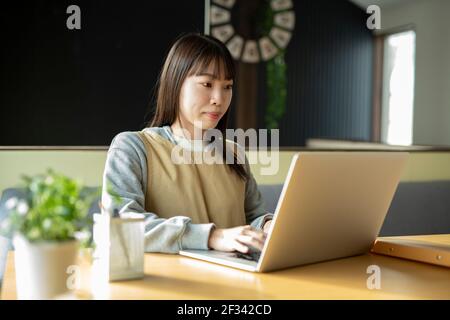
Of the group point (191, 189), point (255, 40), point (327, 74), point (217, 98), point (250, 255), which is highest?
point (255, 40)

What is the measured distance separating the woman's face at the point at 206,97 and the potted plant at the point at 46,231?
815mm

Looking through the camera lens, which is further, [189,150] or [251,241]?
[189,150]

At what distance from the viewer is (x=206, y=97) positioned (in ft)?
5.47

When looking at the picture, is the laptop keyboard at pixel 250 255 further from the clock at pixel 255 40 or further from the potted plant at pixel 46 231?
the clock at pixel 255 40

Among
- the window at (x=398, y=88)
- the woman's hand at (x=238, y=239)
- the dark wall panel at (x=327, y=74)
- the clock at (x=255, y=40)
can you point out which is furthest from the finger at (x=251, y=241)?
the window at (x=398, y=88)

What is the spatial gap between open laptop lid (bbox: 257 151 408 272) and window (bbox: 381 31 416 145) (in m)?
5.67

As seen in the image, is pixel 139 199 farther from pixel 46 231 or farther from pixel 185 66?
pixel 46 231

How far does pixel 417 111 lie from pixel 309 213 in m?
5.89

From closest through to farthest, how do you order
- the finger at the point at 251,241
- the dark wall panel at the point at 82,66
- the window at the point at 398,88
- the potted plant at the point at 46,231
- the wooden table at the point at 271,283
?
the potted plant at the point at 46,231 < the wooden table at the point at 271,283 < the finger at the point at 251,241 < the dark wall panel at the point at 82,66 < the window at the point at 398,88

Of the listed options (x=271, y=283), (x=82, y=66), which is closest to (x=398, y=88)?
(x=82, y=66)

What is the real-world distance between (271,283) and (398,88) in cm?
653

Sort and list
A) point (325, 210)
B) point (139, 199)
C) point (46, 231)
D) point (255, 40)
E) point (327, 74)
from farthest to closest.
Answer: point (327, 74)
point (255, 40)
point (139, 199)
point (325, 210)
point (46, 231)

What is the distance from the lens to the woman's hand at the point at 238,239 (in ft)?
4.09

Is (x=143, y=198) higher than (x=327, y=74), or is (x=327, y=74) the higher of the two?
(x=327, y=74)
